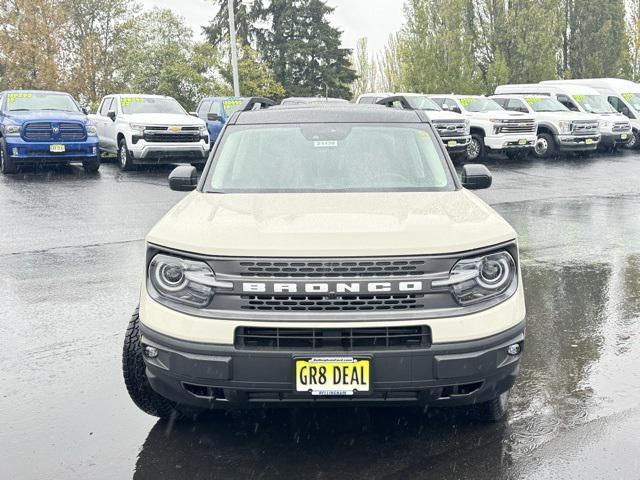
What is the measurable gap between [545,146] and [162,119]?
38.9 ft

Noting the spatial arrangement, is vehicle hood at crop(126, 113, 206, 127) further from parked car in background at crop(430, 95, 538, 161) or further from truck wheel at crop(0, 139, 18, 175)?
parked car in background at crop(430, 95, 538, 161)

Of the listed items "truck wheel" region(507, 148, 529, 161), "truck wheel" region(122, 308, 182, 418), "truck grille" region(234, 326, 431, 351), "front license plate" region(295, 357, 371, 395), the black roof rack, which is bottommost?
"truck wheel" region(507, 148, 529, 161)

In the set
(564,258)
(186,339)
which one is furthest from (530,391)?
(564,258)

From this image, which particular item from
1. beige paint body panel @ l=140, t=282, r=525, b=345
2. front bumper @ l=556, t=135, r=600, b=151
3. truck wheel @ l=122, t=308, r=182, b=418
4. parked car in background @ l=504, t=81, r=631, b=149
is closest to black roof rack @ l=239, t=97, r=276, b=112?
truck wheel @ l=122, t=308, r=182, b=418

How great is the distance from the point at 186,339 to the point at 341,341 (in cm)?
69

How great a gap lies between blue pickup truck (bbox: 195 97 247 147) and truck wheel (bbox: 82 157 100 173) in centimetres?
394

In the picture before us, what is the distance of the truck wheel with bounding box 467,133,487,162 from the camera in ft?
75.2

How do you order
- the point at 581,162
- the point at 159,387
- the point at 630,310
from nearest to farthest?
1. the point at 159,387
2. the point at 630,310
3. the point at 581,162

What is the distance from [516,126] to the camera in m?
22.4

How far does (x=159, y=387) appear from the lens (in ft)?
12.1

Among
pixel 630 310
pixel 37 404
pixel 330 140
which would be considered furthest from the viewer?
pixel 630 310

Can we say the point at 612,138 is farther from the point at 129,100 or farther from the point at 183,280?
the point at 183,280

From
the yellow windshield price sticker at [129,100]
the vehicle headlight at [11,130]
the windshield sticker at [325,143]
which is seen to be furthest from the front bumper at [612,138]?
the windshield sticker at [325,143]

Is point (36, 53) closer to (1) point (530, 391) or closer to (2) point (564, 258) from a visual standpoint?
(2) point (564, 258)
